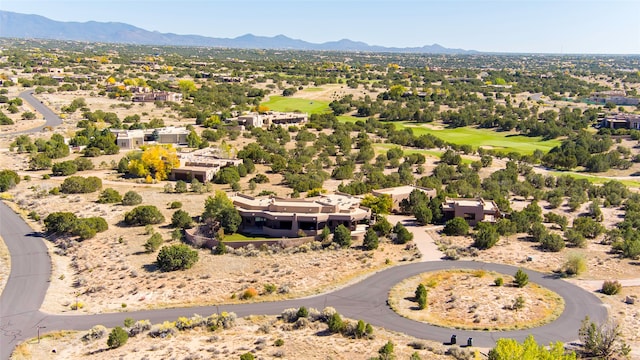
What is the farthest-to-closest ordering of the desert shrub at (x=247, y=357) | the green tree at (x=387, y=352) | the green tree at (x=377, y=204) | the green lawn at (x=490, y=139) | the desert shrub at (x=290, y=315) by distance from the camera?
the green lawn at (x=490, y=139)
the green tree at (x=377, y=204)
the desert shrub at (x=290, y=315)
the green tree at (x=387, y=352)
the desert shrub at (x=247, y=357)

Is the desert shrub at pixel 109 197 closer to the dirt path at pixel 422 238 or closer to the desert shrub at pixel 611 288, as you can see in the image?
the dirt path at pixel 422 238

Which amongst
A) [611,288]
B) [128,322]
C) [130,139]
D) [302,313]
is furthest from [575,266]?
[130,139]

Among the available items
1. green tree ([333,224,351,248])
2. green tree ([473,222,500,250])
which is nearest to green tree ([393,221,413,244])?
green tree ([333,224,351,248])

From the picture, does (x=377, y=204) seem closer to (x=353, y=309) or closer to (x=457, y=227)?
(x=457, y=227)

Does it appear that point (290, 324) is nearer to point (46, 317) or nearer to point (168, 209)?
point (46, 317)

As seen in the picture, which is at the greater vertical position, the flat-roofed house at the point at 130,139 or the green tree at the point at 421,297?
the flat-roofed house at the point at 130,139

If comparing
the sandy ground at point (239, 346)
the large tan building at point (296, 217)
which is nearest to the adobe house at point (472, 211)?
the large tan building at point (296, 217)

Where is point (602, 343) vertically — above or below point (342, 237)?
above
